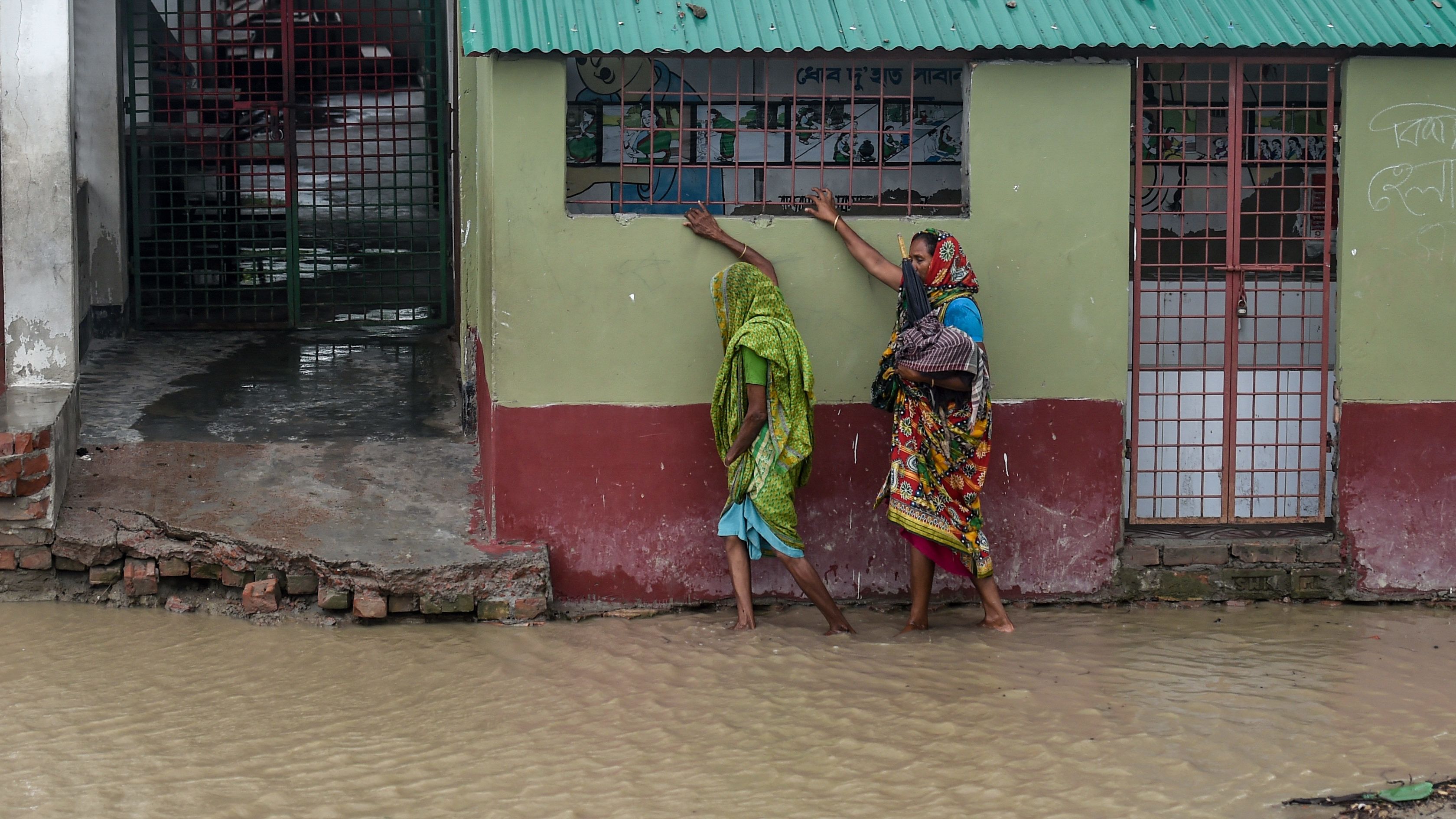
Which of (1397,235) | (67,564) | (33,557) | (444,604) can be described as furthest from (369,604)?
(1397,235)

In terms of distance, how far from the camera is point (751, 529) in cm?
558

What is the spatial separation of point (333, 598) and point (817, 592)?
2.04 meters

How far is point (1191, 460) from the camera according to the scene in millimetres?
6215

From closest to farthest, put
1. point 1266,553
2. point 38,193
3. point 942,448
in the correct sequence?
point 942,448, point 1266,553, point 38,193

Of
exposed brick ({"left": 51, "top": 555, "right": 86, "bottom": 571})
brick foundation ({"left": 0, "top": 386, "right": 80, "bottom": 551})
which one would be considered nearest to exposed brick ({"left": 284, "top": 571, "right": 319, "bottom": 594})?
exposed brick ({"left": 51, "top": 555, "right": 86, "bottom": 571})

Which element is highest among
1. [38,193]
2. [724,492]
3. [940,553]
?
[38,193]

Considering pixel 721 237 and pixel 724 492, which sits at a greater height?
pixel 721 237

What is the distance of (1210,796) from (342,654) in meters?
3.26

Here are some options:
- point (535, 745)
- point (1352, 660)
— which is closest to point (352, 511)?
point (535, 745)

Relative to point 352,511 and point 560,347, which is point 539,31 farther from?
point 352,511

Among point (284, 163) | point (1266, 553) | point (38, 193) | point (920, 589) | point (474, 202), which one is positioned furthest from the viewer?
point (284, 163)

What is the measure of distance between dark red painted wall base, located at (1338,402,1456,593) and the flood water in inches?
13.2

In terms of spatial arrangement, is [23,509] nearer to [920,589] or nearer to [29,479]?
[29,479]

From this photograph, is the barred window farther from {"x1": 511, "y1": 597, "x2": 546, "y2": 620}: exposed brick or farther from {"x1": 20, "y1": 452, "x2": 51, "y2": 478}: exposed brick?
{"x1": 20, "y1": 452, "x2": 51, "y2": 478}: exposed brick
